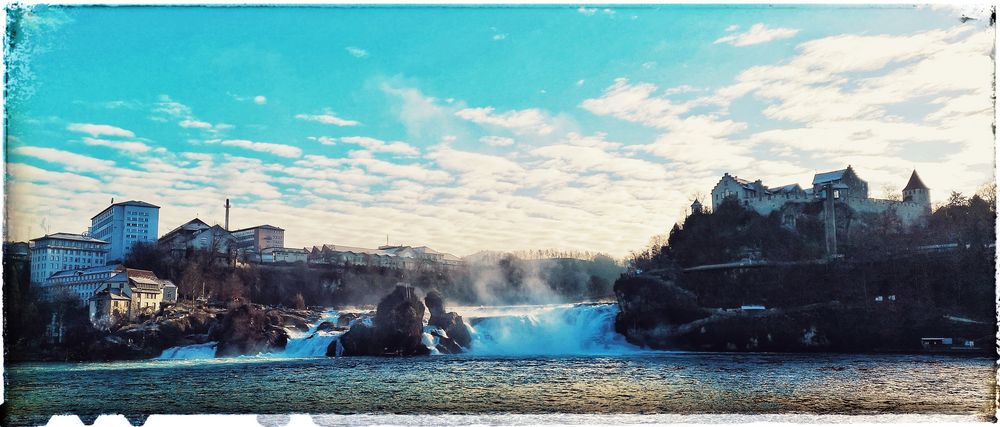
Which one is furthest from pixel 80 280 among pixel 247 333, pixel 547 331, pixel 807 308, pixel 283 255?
pixel 807 308

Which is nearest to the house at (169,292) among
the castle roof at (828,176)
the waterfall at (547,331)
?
the waterfall at (547,331)

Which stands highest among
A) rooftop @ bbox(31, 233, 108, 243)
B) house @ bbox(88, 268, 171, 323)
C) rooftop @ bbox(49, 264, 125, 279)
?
rooftop @ bbox(31, 233, 108, 243)

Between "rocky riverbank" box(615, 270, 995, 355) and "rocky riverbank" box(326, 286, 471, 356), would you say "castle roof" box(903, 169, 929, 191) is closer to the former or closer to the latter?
"rocky riverbank" box(615, 270, 995, 355)

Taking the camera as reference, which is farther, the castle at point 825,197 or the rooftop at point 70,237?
the castle at point 825,197

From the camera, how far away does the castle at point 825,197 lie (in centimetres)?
1747

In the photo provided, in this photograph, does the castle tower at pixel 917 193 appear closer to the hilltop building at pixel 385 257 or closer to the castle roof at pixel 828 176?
the castle roof at pixel 828 176

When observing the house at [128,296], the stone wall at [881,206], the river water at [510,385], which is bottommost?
the river water at [510,385]

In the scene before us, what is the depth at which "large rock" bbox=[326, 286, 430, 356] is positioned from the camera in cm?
1702

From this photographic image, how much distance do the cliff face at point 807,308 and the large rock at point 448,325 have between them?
13.2 ft

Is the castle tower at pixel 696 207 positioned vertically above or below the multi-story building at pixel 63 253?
above

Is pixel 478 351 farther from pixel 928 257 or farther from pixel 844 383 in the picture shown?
pixel 928 257

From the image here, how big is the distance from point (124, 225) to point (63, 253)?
4.17ft

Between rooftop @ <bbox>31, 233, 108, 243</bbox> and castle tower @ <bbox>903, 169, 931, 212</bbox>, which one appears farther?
castle tower @ <bbox>903, 169, 931, 212</bbox>

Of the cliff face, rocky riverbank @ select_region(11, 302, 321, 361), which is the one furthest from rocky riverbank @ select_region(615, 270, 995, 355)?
rocky riverbank @ select_region(11, 302, 321, 361)
